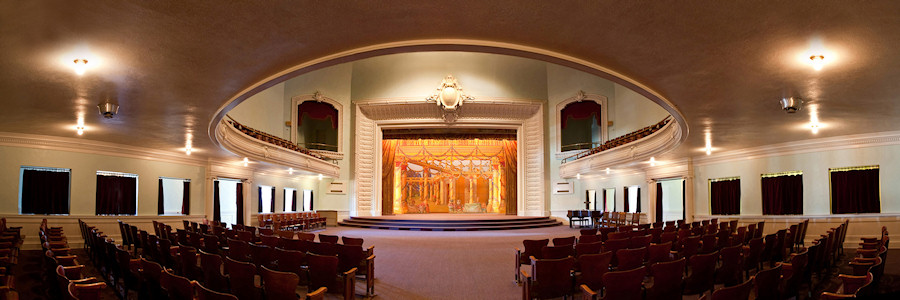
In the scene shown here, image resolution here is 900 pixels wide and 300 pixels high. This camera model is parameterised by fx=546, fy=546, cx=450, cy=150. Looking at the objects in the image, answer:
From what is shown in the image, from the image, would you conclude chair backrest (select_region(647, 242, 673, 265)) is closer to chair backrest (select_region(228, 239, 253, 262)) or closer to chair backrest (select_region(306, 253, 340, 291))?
chair backrest (select_region(306, 253, 340, 291))

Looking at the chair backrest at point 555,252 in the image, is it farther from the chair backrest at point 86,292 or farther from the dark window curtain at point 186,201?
the dark window curtain at point 186,201

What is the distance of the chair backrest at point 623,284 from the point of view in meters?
4.38

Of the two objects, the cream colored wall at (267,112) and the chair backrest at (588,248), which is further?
the cream colored wall at (267,112)

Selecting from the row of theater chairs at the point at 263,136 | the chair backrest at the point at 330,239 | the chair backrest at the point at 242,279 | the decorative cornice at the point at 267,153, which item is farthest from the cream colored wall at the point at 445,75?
the chair backrest at the point at 242,279

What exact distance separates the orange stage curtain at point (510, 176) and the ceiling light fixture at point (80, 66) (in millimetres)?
21795

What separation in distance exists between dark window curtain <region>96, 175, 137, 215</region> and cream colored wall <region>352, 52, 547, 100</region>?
11.6 metres

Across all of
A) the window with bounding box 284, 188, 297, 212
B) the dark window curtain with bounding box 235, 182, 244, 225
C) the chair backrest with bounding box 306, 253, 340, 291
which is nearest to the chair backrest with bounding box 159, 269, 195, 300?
the chair backrest with bounding box 306, 253, 340, 291

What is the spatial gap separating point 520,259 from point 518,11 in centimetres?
391

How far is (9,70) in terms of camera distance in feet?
21.0

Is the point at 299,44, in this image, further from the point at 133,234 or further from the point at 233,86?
the point at 133,234

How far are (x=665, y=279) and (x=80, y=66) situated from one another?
6.55 m

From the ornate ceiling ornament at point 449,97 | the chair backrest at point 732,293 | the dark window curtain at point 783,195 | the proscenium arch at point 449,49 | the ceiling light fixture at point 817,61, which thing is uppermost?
the ornate ceiling ornament at point 449,97

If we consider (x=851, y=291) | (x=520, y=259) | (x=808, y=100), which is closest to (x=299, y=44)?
(x=520, y=259)

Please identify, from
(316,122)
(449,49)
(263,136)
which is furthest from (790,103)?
(316,122)
